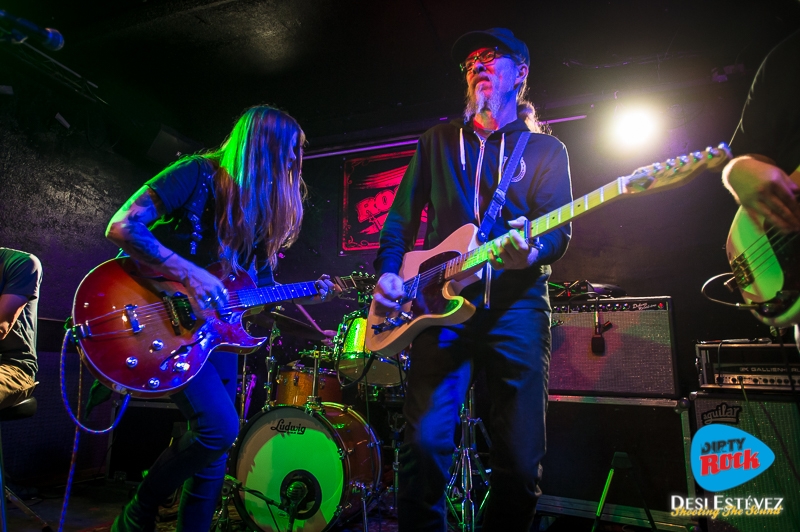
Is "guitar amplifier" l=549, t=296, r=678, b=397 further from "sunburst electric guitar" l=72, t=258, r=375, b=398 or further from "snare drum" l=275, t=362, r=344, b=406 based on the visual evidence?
"sunburst electric guitar" l=72, t=258, r=375, b=398

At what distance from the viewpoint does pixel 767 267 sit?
4.66ft

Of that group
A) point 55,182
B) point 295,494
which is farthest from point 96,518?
point 55,182

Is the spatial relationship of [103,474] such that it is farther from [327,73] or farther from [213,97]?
[327,73]

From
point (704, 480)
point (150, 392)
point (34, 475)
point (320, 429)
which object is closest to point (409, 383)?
point (150, 392)

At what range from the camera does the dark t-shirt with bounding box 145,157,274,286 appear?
94.7 inches

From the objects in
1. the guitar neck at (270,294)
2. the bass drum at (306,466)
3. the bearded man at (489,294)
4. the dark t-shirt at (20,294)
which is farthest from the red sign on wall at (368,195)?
the bearded man at (489,294)

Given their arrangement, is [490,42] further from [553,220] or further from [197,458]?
[197,458]

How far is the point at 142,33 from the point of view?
197 inches

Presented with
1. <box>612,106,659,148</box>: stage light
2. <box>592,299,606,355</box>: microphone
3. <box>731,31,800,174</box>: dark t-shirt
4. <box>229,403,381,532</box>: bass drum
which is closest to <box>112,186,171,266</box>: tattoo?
<box>229,403,381,532</box>: bass drum

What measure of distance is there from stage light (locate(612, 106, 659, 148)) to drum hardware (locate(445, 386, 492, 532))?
3484 mm

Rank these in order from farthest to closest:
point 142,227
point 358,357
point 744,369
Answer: point 358,357 < point 744,369 < point 142,227

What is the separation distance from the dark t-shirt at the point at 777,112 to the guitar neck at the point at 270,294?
2191mm

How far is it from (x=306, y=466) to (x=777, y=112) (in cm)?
356

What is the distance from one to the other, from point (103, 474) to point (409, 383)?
5527 millimetres
